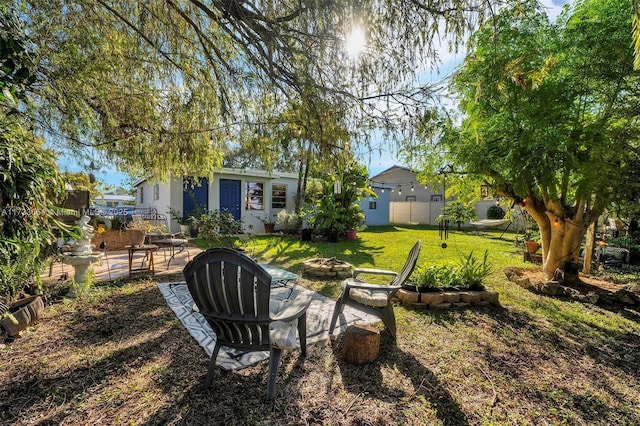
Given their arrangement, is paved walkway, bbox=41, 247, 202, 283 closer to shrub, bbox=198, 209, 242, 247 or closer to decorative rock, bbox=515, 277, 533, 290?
shrub, bbox=198, 209, 242, 247

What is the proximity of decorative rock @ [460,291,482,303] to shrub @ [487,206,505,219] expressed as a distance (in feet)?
47.9

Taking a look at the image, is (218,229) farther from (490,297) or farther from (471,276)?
(490,297)

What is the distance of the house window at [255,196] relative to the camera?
1358 cm

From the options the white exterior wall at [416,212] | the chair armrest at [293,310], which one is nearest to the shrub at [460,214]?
the white exterior wall at [416,212]

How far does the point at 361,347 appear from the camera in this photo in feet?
9.37

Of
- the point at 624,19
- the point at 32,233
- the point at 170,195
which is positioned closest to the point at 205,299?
the point at 32,233

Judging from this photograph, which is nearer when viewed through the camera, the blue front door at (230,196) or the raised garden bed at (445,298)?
the raised garden bed at (445,298)

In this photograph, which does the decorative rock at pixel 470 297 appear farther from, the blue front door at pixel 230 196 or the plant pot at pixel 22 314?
the blue front door at pixel 230 196

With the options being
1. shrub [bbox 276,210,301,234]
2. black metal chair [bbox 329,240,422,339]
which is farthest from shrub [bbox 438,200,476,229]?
black metal chair [bbox 329,240,422,339]

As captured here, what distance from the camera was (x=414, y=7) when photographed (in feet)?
7.04

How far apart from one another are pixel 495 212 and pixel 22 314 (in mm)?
19611

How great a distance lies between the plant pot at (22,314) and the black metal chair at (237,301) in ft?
7.27

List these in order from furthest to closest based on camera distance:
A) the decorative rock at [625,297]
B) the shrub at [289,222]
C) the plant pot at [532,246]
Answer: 1. the shrub at [289,222]
2. the plant pot at [532,246]
3. the decorative rock at [625,297]

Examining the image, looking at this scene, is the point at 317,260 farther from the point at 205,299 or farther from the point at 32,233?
the point at 32,233
